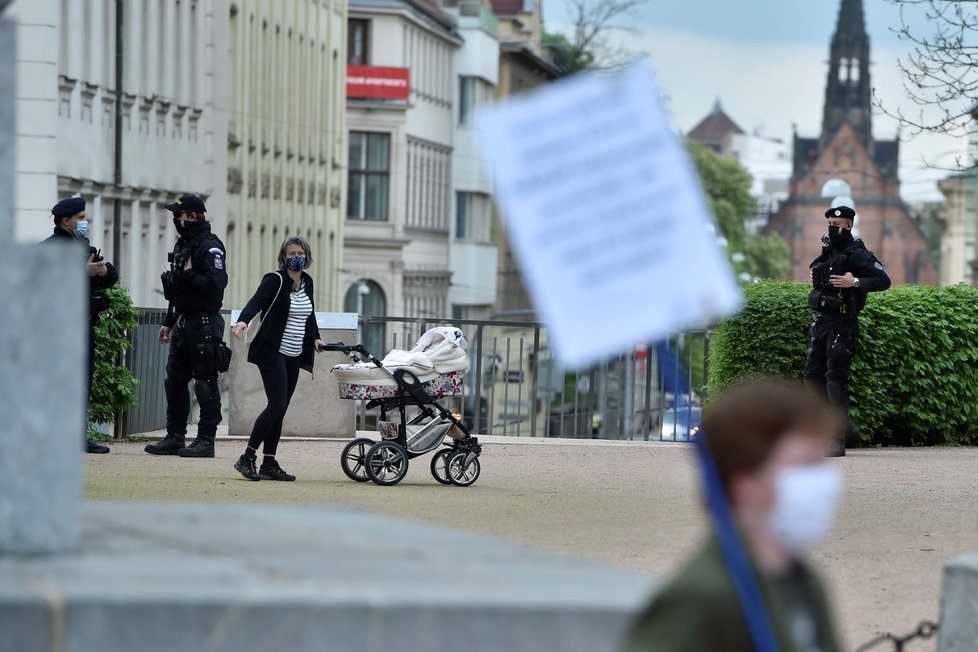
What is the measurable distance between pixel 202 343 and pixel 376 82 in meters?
59.7

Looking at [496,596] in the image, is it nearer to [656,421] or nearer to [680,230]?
[680,230]

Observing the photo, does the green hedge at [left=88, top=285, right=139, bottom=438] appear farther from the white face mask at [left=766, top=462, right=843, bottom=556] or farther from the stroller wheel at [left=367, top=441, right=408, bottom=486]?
the white face mask at [left=766, top=462, right=843, bottom=556]

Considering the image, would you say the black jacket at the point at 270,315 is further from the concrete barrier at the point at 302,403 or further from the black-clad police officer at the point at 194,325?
the concrete barrier at the point at 302,403

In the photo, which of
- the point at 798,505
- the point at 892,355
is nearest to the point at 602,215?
the point at 798,505

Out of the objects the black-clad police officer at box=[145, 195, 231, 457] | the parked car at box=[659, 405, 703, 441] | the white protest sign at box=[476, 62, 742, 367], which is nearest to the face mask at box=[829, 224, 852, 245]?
the black-clad police officer at box=[145, 195, 231, 457]

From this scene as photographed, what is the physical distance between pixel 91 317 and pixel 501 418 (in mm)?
8063

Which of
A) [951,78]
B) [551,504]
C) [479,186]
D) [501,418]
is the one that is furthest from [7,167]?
[479,186]

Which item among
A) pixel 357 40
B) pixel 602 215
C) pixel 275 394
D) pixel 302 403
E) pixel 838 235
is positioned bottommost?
pixel 302 403

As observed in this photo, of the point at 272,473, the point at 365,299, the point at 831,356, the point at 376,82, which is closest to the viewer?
the point at 272,473

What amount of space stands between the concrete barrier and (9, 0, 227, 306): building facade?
16.8 ft

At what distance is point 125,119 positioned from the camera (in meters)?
36.8

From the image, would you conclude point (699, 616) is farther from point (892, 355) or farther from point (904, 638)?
point (892, 355)

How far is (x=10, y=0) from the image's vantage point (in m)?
8.08

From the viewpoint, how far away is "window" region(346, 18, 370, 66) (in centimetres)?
7881
